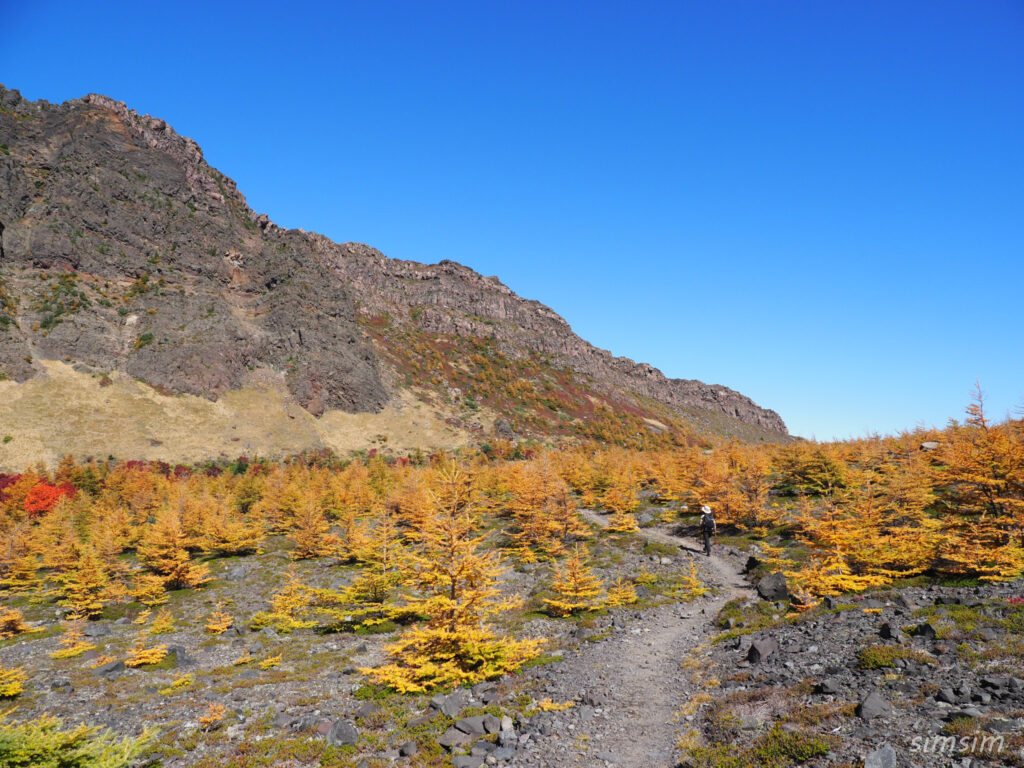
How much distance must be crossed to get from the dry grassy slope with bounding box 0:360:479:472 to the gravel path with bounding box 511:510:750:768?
2971 inches

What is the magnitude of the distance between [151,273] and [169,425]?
42.5m

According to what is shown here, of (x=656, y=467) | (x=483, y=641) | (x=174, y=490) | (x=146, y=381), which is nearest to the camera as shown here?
(x=483, y=641)

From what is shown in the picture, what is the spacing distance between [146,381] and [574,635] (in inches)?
3639

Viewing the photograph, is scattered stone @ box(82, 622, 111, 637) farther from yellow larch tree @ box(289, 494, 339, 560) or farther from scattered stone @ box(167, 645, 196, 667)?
yellow larch tree @ box(289, 494, 339, 560)

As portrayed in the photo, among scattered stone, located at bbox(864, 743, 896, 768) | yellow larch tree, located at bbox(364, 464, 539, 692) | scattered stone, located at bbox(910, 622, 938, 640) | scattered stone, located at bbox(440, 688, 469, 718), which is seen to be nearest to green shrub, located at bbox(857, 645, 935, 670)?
scattered stone, located at bbox(910, 622, 938, 640)

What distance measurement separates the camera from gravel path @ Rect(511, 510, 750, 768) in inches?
378

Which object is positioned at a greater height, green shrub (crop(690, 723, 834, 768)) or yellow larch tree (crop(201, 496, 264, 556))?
green shrub (crop(690, 723, 834, 768))

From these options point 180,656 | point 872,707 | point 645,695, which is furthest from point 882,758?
point 180,656

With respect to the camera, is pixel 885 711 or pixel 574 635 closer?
pixel 885 711

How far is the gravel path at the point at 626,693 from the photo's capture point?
9.59m

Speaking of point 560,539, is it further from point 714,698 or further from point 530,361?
point 530,361

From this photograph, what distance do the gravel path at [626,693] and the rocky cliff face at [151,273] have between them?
88.2 metres

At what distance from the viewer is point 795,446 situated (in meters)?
45.4

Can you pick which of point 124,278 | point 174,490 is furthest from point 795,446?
point 124,278
